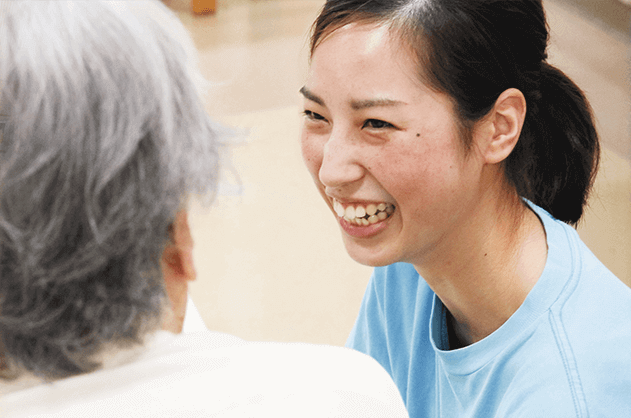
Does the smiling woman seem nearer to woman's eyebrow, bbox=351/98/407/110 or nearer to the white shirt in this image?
woman's eyebrow, bbox=351/98/407/110

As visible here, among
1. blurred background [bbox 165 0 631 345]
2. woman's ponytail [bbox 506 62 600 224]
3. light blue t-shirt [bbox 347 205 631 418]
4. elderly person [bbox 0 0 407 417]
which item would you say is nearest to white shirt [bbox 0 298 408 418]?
elderly person [bbox 0 0 407 417]

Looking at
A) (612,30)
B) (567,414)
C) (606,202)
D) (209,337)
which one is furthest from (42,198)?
(612,30)

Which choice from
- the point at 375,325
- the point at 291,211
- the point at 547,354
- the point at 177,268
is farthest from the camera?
the point at 291,211

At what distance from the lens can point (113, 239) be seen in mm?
543

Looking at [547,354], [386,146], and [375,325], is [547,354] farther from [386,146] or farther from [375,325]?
[375,325]

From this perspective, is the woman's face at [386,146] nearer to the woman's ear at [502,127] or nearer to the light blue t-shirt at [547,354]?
the woman's ear at [502,127]

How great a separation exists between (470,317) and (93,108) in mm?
768

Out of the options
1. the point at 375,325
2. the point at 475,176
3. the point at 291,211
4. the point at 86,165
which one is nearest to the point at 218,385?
the point at 86,165

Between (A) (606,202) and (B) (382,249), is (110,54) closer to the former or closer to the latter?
(B) (382,249)

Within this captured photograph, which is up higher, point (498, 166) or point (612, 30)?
point (498, 166)

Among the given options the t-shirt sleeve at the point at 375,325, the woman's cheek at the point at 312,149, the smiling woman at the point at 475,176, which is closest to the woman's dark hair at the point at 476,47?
the smiling woman at the point at 475,176

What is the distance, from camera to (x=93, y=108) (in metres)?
0.53

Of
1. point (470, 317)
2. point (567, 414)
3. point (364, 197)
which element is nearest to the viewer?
point (567, 414)

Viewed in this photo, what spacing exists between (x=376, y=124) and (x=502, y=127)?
190mm
